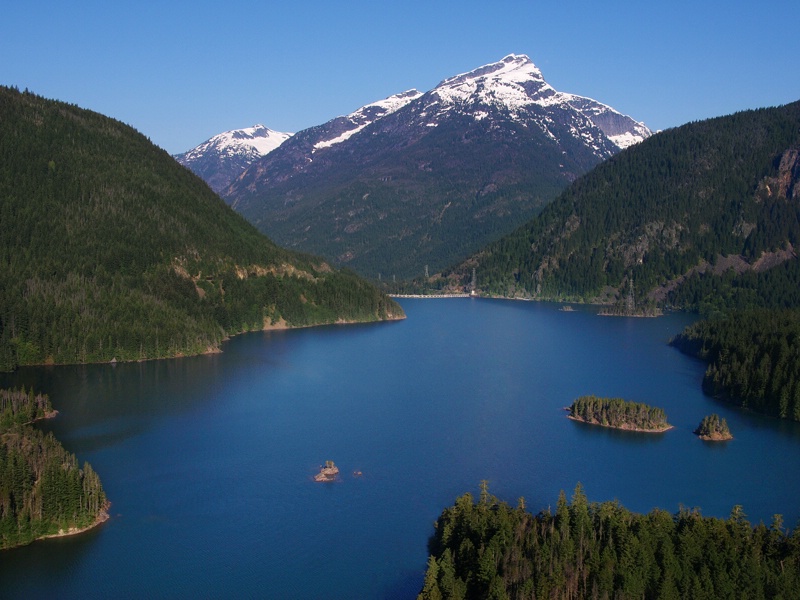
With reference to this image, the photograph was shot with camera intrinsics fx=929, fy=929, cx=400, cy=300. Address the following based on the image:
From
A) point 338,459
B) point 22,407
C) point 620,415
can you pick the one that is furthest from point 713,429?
point 22,407

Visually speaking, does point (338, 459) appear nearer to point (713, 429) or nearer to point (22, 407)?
point (22, 407)

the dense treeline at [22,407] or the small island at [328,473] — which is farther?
the dense treeline at [22,407]

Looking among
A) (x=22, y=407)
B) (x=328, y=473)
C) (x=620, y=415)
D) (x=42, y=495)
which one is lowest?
(x=328, y=473)

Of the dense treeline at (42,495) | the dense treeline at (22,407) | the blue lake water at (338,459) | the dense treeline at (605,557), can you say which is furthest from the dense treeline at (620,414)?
the dense treeline at (22,407)

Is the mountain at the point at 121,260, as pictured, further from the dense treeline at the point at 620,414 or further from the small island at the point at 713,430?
the small island at the point at 713,430

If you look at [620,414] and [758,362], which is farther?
[758,362]

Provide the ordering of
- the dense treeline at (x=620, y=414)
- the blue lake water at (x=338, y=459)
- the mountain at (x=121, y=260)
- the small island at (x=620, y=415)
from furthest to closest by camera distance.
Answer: the mountain at (x=121, y=260) → the dense treeline at (x=620, y=414) → the small island at (x=620, y=415) → the blue lake water at (x=338, y=459)

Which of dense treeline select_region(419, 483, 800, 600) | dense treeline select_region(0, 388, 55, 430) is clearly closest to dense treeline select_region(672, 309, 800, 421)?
dense treeline select_region(419, 483, 800, 600)
